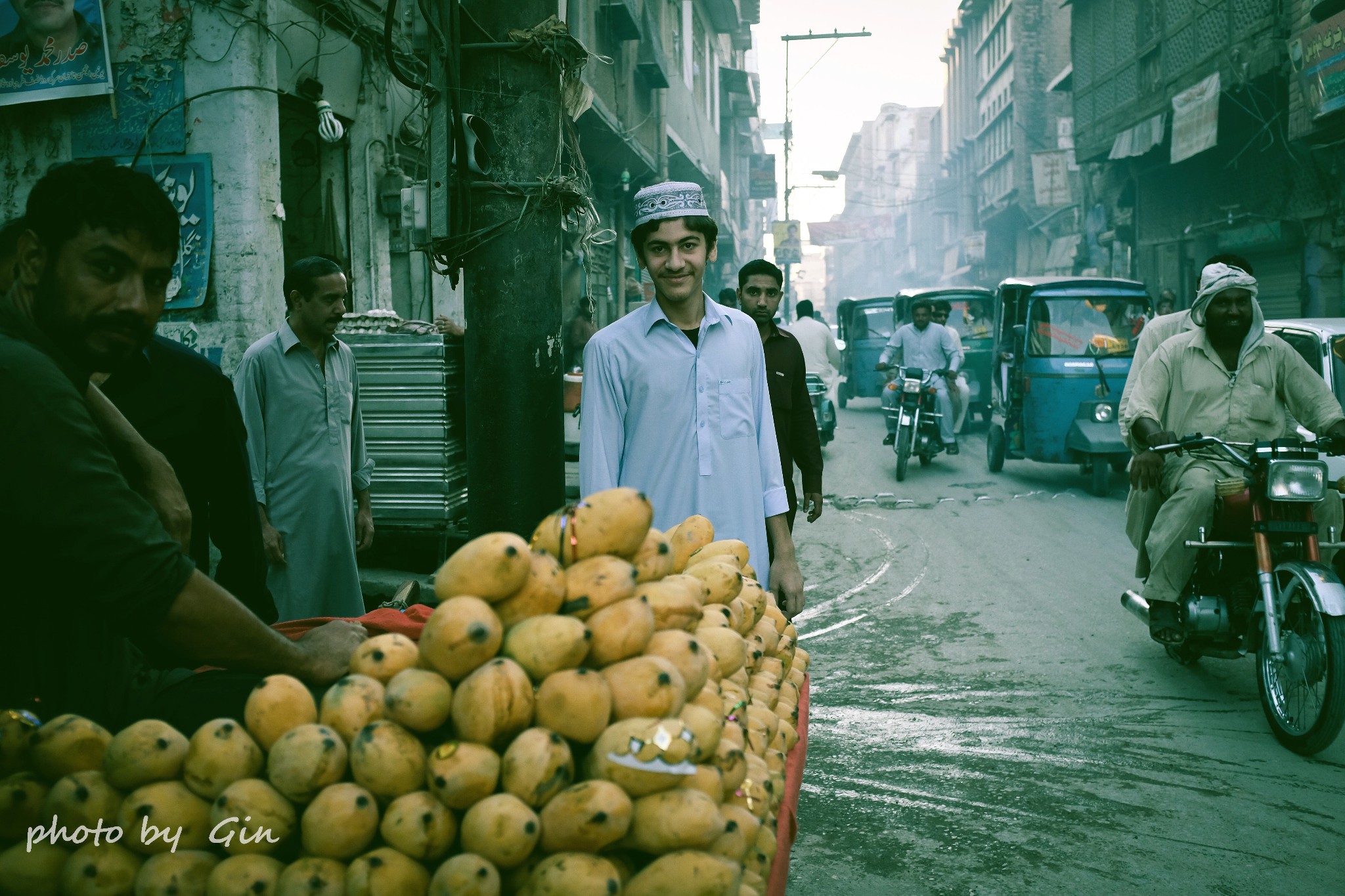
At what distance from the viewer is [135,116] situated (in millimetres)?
7176

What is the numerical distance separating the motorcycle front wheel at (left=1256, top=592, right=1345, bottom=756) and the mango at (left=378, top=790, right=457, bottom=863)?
3684mm

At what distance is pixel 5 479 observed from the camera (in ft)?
5.29

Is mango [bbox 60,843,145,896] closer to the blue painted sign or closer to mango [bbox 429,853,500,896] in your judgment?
mango [bbox 429,853,500,896]

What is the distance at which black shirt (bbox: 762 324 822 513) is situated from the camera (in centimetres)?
514

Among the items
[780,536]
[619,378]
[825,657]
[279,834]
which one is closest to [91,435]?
[279,834]

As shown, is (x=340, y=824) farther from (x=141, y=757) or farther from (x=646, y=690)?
(x=646, y=690)

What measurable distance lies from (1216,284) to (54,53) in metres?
7.35

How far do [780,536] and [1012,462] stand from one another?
1076 centimetres

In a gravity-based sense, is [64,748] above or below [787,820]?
above

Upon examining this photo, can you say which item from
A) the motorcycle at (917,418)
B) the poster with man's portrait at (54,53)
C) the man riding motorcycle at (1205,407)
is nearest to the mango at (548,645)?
the man riding motorcycle at (1205,407)

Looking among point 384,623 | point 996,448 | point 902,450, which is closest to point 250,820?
point 384,623

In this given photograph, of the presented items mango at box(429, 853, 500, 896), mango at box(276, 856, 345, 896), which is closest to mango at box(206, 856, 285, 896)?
mango at box(276, 856, 345, 896)

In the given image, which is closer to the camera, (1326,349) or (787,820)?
(787,820)

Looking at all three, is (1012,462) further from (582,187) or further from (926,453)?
(582,187)
